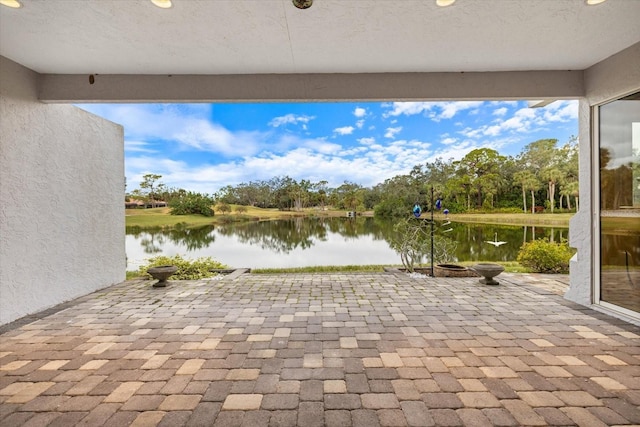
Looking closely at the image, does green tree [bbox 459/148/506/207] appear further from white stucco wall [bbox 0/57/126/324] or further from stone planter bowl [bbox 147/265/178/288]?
white stucco wall [bbox 0/57/126/324]

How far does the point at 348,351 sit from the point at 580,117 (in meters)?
3.68

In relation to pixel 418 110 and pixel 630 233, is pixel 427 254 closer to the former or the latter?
pixel 630 233

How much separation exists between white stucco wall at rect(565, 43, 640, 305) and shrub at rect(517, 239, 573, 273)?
2.06m

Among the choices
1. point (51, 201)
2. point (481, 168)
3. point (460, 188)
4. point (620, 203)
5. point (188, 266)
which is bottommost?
point (188, 266)

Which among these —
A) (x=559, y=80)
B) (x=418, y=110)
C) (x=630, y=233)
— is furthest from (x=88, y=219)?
(x=418, y=110)

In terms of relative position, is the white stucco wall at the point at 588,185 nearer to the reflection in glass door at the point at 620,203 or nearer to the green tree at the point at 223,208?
the reflection in glass door at the point at 620,203

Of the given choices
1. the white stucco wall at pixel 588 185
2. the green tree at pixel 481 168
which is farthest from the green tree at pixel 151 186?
the green tree at pixel 481 168

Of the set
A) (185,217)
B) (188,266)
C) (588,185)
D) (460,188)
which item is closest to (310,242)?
(185,217)

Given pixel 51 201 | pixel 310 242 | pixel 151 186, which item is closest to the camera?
pixel 51 201

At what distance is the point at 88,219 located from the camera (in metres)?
4.14

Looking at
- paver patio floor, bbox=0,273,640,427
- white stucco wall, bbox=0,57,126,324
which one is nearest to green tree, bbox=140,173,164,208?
white stucco wall, bbox=0,57,126,324

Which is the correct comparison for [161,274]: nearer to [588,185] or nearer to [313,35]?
[313,35]

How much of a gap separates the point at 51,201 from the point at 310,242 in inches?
318

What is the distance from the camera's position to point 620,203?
315cm
